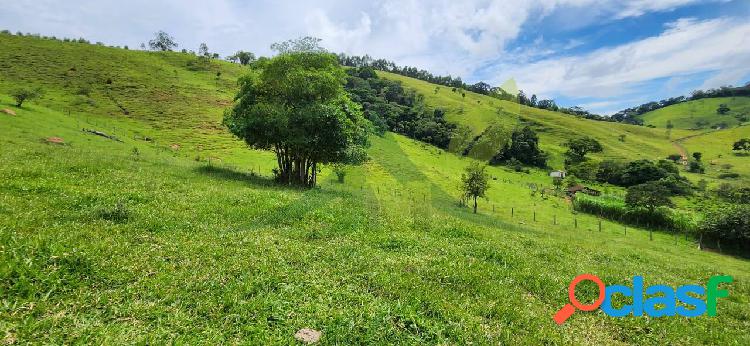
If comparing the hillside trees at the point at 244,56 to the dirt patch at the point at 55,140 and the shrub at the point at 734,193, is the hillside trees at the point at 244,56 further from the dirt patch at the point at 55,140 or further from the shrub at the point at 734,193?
the shrub at the point at 734,193

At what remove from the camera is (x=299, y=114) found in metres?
29.5

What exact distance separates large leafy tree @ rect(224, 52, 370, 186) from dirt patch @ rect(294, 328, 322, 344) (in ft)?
74.2

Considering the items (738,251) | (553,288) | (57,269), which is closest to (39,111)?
(57,269)

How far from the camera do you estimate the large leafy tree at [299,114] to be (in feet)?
96.7

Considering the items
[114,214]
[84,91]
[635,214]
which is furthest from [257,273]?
[84,91]

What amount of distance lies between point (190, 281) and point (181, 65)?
147 metres

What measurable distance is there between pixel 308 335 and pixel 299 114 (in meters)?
23.9

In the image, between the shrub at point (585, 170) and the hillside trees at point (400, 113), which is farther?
the hillside trees at point (400, 113)

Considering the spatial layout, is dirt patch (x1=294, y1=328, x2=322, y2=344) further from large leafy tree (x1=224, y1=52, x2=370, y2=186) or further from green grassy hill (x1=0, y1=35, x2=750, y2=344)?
large leafy tree (x1=224, y1=52, x2=370, y2=186)

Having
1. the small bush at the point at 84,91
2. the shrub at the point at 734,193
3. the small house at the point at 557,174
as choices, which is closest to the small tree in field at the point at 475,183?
the small house at the point at 557,174

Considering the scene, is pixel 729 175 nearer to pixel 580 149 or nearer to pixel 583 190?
pixel 580 149

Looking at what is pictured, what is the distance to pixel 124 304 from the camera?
7629mm

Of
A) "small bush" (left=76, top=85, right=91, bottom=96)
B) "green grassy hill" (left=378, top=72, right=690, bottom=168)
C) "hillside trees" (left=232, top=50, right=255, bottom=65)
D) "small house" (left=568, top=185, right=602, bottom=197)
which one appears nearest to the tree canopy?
"small house" (left=568, top=185, right=602, bottom=197)

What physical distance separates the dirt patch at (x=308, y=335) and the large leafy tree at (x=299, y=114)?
74.2 ft
